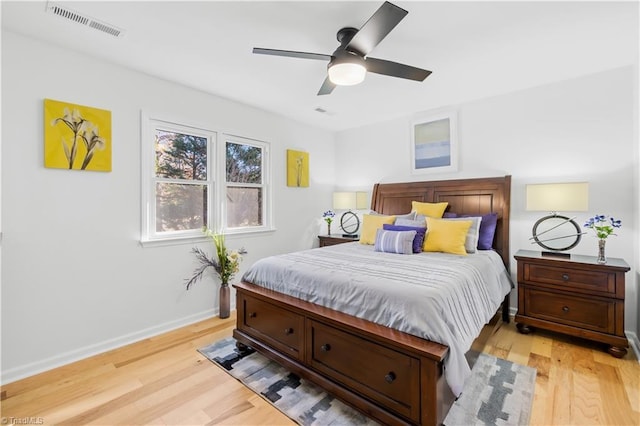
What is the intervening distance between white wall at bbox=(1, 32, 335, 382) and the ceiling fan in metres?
1.59

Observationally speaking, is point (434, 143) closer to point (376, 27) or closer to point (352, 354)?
point (376, 27)

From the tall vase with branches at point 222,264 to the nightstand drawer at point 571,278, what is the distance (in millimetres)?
3109

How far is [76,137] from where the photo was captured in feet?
7.95

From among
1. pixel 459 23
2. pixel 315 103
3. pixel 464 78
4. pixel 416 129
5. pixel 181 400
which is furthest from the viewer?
pixel 416 129

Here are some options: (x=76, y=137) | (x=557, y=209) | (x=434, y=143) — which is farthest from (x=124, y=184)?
(x=557, y=209)

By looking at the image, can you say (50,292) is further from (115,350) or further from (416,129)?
(416,129)

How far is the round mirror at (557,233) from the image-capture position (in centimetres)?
296

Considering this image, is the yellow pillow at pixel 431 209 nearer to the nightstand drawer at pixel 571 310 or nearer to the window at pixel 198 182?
the nightstand drawer at pixel 571 310

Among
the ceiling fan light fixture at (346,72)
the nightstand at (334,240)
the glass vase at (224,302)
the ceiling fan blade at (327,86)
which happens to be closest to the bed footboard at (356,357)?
the glass vase at (224,302)

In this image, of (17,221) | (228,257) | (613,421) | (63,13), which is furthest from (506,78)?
(17,221)

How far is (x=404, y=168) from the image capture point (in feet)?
13.9

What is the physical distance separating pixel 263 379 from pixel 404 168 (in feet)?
10.7

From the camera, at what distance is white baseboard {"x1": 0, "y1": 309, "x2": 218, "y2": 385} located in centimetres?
216

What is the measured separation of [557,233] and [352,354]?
2.71 meters
